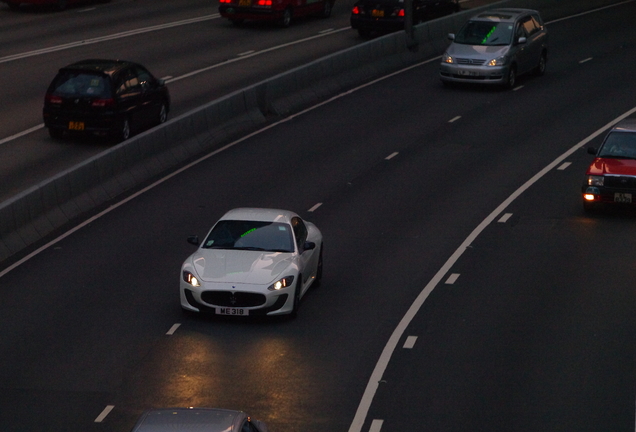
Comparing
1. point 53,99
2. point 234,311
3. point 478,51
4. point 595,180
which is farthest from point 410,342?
point 478,51

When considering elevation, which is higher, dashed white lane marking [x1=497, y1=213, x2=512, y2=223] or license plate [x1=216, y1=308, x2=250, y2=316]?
license plate [x1=216, y1=308, x2=250, y2=316]

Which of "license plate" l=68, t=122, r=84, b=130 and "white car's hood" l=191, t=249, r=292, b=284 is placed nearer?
"white car's hood" l=191, t=249, r=292, b=284

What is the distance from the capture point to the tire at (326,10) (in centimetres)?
4241

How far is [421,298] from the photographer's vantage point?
16.5 meters

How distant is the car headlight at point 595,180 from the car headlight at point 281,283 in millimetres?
7506

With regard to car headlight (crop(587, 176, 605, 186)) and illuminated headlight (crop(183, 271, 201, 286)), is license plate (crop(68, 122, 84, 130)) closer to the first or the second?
illuminated headlight (crop(183, 271, 201, 286))

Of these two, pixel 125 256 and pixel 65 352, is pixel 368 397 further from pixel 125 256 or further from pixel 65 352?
pixel 125 256

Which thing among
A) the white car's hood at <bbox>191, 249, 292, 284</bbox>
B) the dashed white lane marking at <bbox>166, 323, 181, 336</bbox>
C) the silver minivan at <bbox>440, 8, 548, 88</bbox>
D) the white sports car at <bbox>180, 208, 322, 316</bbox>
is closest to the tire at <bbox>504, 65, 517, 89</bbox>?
the silver minivan at <bbox>440, 8, 548, 88</bbox>

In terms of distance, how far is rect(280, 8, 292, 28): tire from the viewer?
131ft

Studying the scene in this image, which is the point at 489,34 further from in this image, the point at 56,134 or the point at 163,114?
the point at 56,134

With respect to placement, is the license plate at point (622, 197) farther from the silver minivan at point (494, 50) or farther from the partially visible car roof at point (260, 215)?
the silver minivan at point (494, 50)

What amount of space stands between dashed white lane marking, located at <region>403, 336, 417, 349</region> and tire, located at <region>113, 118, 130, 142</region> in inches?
453

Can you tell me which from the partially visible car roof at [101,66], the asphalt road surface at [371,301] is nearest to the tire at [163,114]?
the partially visible car roof at [101,66]

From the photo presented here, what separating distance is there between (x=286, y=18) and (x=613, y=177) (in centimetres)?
2157
